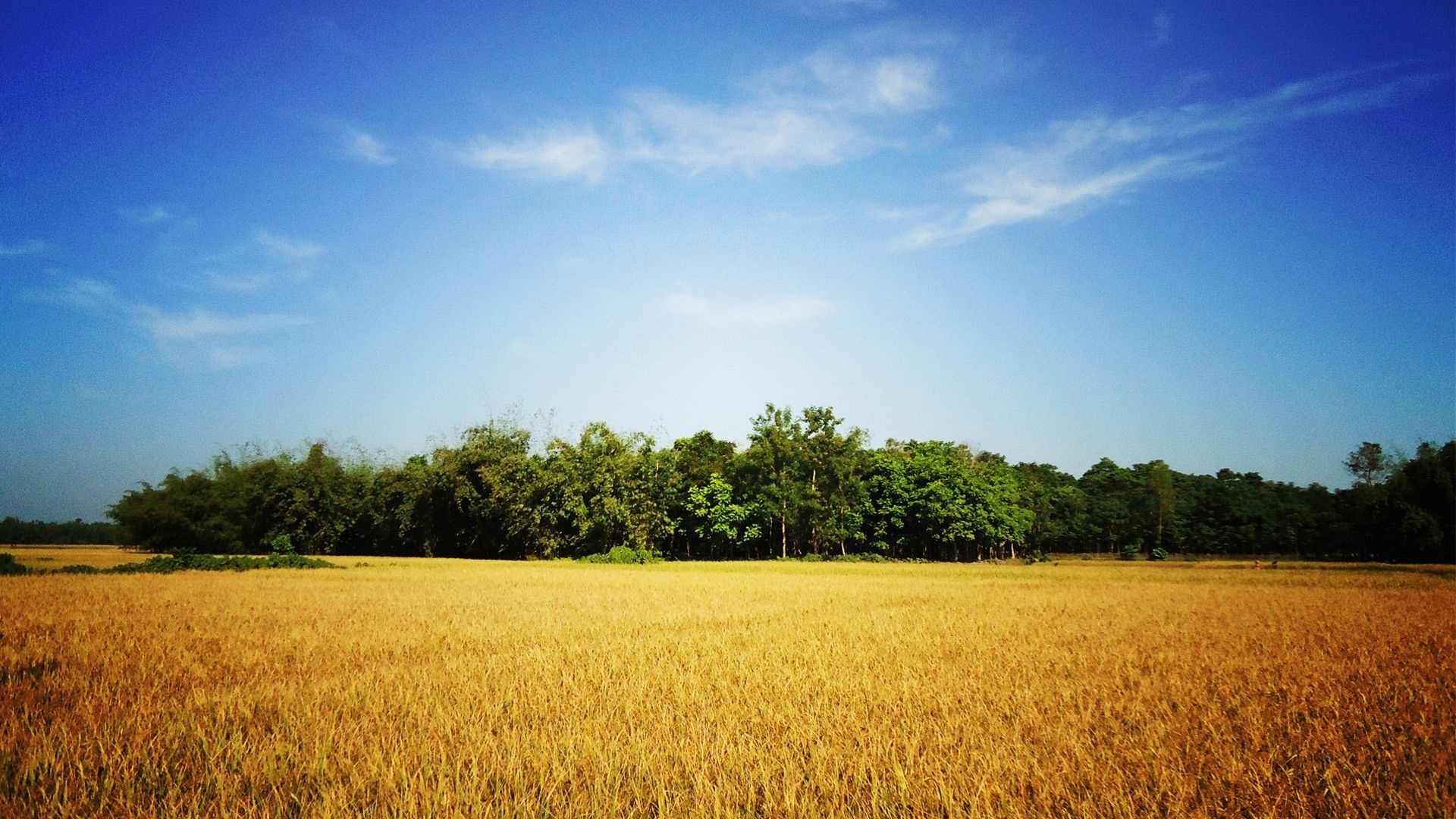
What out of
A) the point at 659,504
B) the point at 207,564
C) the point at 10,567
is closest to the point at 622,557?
the point at 659,504

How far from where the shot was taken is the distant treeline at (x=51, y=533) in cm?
11131

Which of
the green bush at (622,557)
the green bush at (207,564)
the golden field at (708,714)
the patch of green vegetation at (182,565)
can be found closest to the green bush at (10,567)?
the patch of green vegetation at (182,565)

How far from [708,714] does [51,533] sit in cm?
17223

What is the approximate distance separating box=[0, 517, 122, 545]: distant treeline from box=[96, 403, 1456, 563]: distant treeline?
89.2 m

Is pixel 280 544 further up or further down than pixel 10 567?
further down

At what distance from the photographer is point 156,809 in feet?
12.3

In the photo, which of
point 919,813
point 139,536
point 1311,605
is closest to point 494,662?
point 919,813

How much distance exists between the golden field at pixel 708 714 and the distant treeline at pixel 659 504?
126 ft

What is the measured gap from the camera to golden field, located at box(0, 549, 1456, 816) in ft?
13.2

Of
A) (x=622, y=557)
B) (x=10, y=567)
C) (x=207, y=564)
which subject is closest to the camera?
(x=10, y=567)

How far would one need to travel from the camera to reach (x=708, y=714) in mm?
5895

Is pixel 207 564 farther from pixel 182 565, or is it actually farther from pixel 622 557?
pixel 622 557

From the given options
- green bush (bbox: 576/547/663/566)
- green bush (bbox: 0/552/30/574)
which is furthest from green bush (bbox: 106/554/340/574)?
green bush (bbox: 576/547/663/566)

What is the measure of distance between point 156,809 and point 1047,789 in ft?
18.4
